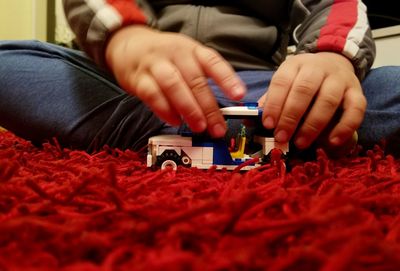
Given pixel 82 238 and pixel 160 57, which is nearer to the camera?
pixel 82 238

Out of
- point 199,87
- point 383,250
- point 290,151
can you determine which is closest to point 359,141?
point 290,151

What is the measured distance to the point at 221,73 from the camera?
369 mm

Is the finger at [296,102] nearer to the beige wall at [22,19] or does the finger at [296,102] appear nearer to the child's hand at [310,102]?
the child's hand at [310,102]

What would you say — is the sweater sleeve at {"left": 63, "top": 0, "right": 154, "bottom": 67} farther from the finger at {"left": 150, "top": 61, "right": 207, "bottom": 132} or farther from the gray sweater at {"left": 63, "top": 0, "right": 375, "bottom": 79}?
the finger at {"left": 150, "top": 61, "right": 207, "bottom": 132}

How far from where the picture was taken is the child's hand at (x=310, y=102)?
1.30ft

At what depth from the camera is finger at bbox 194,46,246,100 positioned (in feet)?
1.20

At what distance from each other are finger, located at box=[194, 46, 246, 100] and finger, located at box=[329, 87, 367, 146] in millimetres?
120

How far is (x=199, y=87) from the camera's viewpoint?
1.22 feet

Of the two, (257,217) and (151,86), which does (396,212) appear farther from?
(151,86)

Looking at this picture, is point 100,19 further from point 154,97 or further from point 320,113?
point 320,113

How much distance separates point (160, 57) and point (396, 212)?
0.78 ft

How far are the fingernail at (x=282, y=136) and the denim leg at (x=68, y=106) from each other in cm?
17

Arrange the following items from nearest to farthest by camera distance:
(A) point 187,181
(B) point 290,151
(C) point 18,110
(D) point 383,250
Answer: (D) point 383,250 → (A) point 187,181 → (B) point 290,151 → (C) point 18,110

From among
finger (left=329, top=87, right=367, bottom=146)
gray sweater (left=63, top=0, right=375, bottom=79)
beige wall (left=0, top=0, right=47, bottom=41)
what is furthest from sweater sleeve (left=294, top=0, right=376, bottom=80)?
beige wall (left=0, top=0, right=47, bottom=41)
